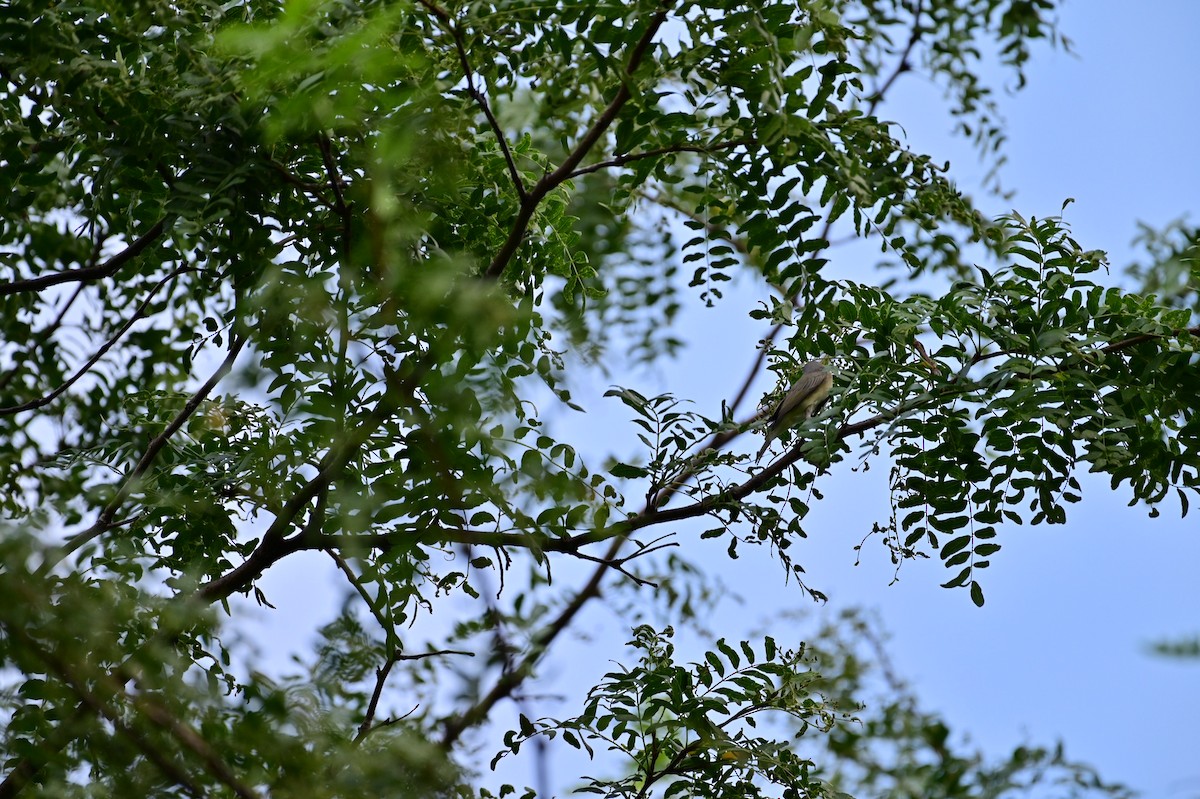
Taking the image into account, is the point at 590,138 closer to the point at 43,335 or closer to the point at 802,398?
the point at 802,398

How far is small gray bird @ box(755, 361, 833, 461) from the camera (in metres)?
1.98

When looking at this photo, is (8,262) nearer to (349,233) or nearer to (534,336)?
(349,233)

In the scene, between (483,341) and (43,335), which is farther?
(43,335)

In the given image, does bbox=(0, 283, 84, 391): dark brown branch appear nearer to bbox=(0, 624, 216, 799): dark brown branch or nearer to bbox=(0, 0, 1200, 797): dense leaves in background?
bbox=(0, 0, 1200, 797): dense leaves in background

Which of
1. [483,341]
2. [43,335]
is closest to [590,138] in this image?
[483,341]

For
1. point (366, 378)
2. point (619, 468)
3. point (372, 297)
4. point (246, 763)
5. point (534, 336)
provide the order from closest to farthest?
1. point (246, 763)
2. point (372, 297)
3. point (366, 378)
4. point (619, 468)
5. point (534, 336)

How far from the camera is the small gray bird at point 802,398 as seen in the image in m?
1.98

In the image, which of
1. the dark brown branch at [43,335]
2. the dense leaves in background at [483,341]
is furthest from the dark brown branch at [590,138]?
the dark brown branch at [43,335]

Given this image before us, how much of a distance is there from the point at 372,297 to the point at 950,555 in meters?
1.07

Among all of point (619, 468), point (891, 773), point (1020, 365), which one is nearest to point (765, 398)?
point (619, 468)

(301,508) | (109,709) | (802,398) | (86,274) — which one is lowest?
(109,709)

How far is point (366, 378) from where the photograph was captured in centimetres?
169

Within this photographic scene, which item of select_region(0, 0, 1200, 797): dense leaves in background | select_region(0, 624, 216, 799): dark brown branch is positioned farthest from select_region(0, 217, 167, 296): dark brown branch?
select_region(0, 624, 216, 799): dark brown branch

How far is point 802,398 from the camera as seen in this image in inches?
79.0
